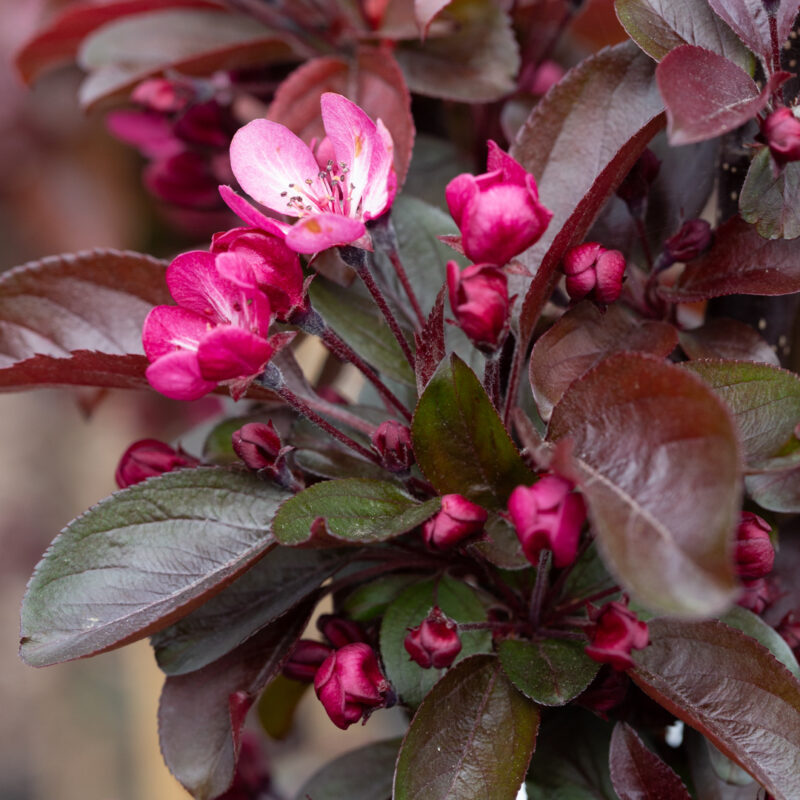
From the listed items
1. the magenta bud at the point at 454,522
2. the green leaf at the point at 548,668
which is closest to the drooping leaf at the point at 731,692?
the green leaf at the point at 548,668

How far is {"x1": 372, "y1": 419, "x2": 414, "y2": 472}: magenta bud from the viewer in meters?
0.58

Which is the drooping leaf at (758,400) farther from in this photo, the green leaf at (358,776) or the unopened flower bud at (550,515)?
the green leaf at (358,776)

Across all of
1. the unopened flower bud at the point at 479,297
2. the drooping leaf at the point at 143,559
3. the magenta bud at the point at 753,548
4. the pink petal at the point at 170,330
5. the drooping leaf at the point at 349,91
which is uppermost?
the unopened flower bud at the point at 479,297

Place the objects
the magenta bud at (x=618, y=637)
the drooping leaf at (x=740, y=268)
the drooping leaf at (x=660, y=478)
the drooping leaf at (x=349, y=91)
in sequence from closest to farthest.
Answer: the drooping leaf at (x=660, y=478) → the magenta bud at (x=618, y=637) → the drooping leaf at (x=740, y=268) → the drooping leaf at (x=349, y=91)

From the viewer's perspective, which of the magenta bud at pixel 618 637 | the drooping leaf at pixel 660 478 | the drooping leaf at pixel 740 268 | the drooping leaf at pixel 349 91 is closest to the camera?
the drooping leaf at pixel 660 478

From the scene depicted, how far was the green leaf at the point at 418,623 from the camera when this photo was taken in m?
0.62

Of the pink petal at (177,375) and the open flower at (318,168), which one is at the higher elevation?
the open flower at (318,168)

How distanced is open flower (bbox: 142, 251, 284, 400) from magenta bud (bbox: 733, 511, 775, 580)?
0.31 meters

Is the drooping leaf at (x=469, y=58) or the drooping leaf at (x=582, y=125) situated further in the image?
the drooping leaf at (x=469, y=58)

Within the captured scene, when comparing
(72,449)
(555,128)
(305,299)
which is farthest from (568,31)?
(72,449)

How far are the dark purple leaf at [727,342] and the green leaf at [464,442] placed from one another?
0.63 ft

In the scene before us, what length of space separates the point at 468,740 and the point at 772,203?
0.39 m

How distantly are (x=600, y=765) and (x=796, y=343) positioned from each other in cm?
41

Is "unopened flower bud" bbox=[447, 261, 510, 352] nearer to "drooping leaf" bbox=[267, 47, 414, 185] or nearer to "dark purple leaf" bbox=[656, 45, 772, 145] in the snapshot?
"dark purple leaf" bbox=[656, 45, 772, 145]
